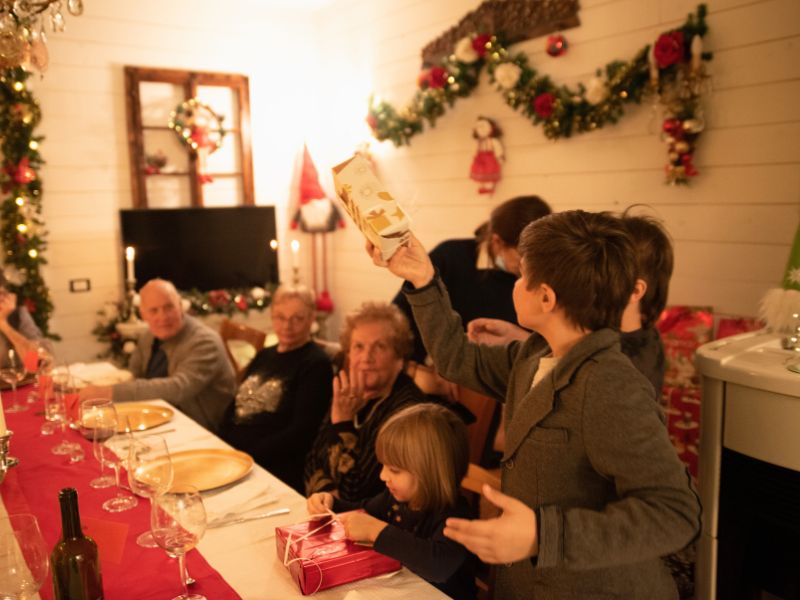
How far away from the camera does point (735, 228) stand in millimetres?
3068

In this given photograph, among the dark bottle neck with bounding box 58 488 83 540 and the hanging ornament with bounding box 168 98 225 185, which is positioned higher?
the hanging ornament with bounding box 168 98 225 185

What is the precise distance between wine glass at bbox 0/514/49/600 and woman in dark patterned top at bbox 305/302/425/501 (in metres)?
0.98

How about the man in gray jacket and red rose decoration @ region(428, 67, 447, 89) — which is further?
red rose decoration @ region(428, 67, 447, 89)

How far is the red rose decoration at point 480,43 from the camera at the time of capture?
13.3ft

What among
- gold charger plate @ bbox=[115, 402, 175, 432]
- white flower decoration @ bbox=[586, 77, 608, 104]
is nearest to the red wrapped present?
gold charger plate @ bbox=[115, 402, 175, 432]

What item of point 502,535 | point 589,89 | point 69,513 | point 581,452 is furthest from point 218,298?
point 502,535

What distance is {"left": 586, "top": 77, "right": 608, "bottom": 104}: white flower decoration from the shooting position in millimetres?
3369

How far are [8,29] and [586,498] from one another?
6.16 ft

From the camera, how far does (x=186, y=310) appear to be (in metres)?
5.01

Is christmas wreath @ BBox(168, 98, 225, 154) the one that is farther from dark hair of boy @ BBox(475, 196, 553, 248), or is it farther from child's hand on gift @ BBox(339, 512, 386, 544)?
child's hand on gift @ BBox(339, 512, 386, 544)

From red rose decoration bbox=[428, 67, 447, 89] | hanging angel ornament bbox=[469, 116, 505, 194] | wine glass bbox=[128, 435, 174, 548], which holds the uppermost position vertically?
red rose decoration bbox=[428, 67, 447, 89]

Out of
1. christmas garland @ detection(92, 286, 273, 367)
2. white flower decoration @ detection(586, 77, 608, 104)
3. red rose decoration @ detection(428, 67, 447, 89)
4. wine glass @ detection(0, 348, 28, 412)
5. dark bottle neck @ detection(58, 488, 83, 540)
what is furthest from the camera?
christmas garland @ detection(92, 286, 273, 367)

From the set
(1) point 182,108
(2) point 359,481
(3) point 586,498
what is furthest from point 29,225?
(3) point 586,498

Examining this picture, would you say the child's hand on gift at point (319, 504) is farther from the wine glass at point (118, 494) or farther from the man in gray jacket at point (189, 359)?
the man in gray jacket at point (189, 359)
